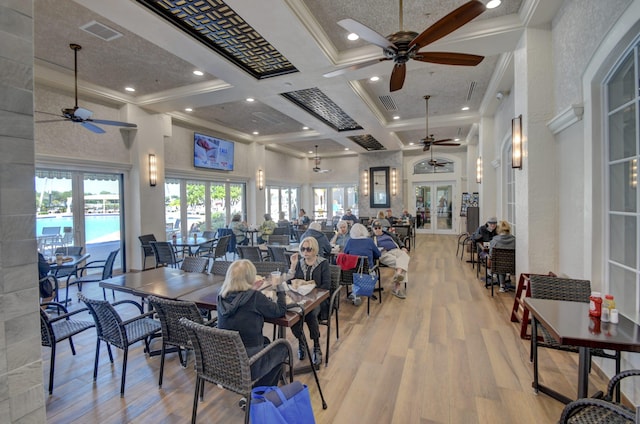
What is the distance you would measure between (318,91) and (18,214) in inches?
224

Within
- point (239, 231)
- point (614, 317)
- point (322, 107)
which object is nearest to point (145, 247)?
point (239, 231)

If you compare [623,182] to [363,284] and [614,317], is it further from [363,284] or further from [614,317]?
[363,284]

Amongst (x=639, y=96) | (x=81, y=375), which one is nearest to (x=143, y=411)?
(x=81, y=375)

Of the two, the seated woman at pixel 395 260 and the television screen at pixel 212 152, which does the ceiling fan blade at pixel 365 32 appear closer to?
the seated woman at pixel 395 260

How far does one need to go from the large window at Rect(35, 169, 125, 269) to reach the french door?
11674 millimetres

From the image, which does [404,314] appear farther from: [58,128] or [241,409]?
[58,128]

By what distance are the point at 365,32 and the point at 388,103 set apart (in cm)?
514

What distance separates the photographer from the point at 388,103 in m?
7.52

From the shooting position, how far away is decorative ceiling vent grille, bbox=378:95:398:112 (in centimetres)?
714

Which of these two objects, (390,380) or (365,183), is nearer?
(390,380)

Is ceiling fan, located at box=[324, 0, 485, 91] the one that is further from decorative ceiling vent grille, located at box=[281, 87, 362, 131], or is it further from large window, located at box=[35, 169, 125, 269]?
large window, located at box=[35, 169, 125, 269]

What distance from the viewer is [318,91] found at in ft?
20.6

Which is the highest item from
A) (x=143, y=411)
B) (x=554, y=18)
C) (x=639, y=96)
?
(x=554, y=18)

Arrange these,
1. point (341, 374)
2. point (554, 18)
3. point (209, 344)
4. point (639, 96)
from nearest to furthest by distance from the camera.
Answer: point (209, 344) → point (639, 96) → point (341, 374) → point (554, 18)
